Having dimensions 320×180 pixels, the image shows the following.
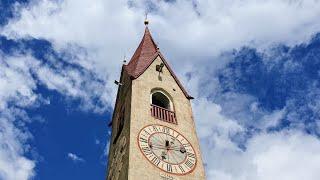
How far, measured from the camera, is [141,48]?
37.8 m

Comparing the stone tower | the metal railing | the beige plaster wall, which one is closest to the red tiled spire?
the stone tower

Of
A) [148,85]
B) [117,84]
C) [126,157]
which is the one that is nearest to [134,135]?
[126,157]

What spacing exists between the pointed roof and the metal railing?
2853mm

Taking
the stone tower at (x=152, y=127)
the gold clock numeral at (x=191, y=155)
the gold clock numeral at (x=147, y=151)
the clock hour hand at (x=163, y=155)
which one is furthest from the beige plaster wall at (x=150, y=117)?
the clock hour hand at (x=163, y=155)

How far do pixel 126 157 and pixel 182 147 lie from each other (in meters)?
3.49

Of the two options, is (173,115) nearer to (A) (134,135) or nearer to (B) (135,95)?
(B) (135,95)

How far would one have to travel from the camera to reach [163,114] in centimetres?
2939

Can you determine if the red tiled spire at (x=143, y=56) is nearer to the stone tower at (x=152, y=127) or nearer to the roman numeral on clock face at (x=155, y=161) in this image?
the stone tower at (x=152, y=127)

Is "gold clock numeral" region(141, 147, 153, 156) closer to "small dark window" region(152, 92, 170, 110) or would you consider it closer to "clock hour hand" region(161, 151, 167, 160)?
"clock hour hand" region(161, 151, 167, 160)

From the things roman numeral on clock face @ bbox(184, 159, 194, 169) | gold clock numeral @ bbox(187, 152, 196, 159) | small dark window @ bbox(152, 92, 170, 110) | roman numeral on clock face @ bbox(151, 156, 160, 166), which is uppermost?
small dark window @ bbox(152, 92, 170, 110)

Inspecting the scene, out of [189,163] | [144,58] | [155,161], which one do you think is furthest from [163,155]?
[144,58]

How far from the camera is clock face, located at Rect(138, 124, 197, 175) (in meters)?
25.2

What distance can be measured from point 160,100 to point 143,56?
4925 mm

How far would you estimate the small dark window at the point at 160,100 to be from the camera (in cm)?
3161
